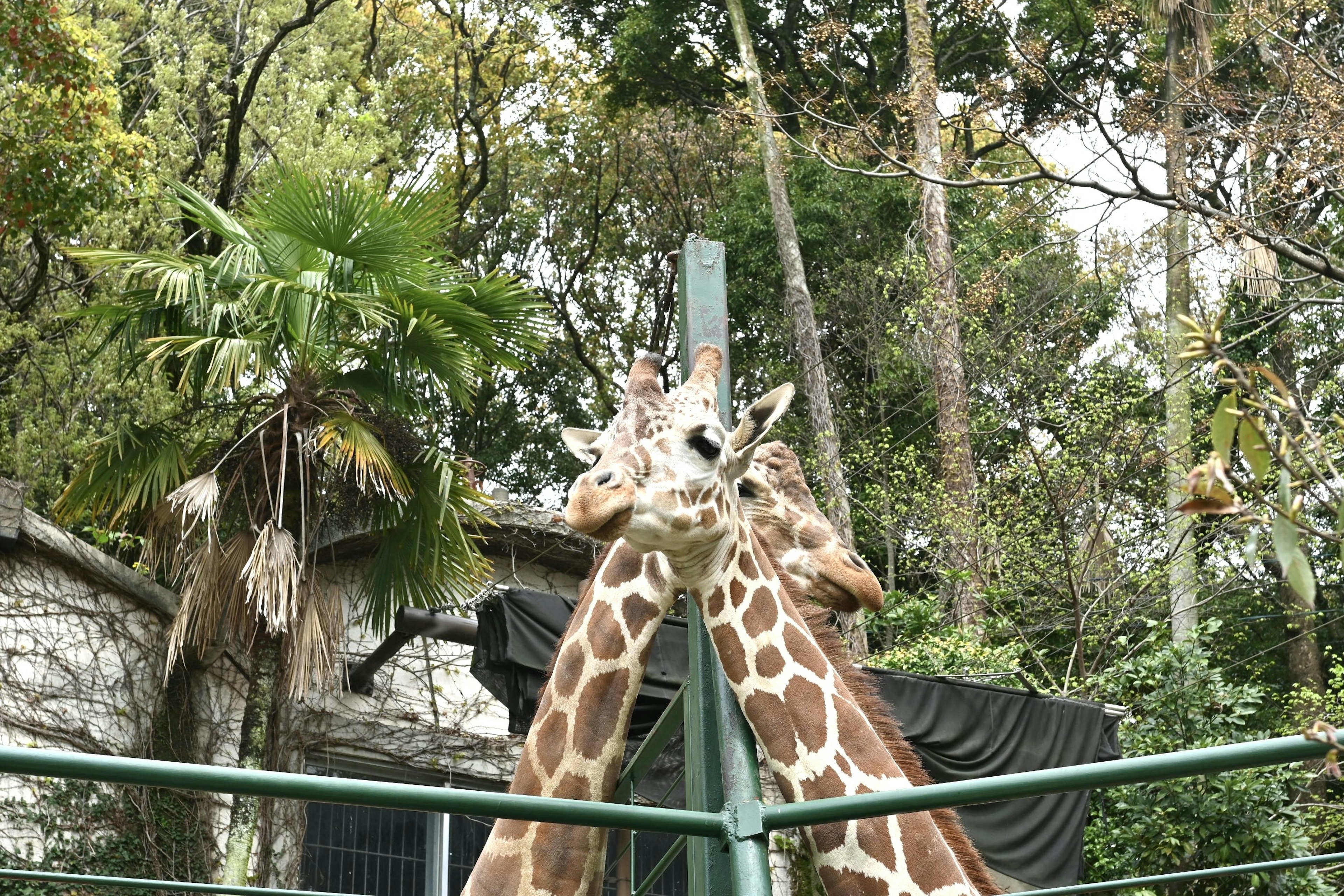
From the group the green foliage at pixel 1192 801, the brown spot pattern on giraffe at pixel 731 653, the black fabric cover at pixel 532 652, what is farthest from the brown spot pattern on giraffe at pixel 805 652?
the green foliage at pixel 1192 801

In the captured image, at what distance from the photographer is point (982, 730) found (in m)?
8.80

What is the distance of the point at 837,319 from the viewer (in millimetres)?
19000

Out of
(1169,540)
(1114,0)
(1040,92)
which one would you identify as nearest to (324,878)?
(1169,540)

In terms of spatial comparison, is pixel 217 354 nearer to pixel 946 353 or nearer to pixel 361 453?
pixel 361 453

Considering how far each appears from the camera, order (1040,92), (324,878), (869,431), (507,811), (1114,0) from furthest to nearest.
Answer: (1040,92)
(869,431)
(1114,0)
(324,878)
(507,811)

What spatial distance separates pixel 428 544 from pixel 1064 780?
7567mm

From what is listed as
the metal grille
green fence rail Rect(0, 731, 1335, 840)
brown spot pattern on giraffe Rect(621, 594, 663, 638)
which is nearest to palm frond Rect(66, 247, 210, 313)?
the metal grille

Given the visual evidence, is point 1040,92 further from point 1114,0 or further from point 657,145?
point 1114,0

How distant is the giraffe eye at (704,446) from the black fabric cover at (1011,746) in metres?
5.40

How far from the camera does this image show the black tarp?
341 inches

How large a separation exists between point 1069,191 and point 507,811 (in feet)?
57.9

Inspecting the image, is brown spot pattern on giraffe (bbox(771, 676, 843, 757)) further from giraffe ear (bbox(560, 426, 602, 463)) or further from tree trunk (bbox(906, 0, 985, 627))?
tree trunk (bbox(906, 0, 985, 627))

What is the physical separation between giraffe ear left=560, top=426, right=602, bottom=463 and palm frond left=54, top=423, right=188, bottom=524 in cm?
A: 579

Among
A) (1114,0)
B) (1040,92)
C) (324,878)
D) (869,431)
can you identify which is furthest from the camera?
(1040,92)
